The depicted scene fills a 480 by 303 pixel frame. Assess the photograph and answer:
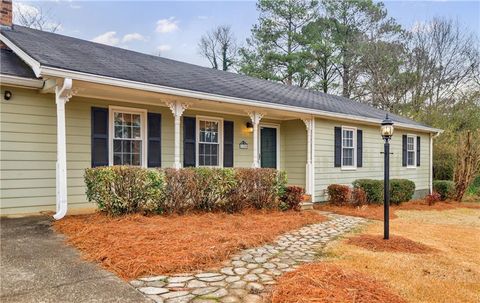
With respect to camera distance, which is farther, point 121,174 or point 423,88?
point 423,88

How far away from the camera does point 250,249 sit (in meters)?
4.68

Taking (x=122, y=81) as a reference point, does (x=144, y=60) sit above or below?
above

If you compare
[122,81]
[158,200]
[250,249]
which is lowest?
[250,249]

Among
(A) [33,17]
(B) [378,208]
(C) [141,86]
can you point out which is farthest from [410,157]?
(A) [33,17]

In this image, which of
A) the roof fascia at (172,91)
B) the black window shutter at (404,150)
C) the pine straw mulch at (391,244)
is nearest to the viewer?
the pine straw mulch at (391,244)

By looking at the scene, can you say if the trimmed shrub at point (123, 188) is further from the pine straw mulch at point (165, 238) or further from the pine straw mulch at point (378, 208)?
the pine straw mulch at point (378, 208)

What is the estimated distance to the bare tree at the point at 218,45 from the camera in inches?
1042

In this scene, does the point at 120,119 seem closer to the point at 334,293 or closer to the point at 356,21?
the point at 334,293

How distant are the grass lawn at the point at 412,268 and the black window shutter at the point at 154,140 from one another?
14.9 feet

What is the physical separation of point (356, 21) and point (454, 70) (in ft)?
22.0

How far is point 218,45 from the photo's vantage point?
27.0 m

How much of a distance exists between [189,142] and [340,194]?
4.64 meters

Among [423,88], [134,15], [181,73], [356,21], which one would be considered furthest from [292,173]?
[356,21]

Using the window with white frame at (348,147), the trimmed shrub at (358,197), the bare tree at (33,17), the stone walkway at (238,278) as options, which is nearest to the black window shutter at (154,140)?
the stone walkway at (238,278)
